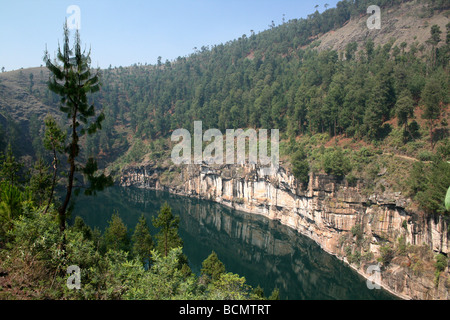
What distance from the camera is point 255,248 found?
35969mm

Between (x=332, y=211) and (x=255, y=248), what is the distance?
1060 cm

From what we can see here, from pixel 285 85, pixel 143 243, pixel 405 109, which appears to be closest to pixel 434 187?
pixel 405 109

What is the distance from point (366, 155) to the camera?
32781mm

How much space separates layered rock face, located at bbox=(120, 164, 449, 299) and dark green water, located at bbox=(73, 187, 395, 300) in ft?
4.93

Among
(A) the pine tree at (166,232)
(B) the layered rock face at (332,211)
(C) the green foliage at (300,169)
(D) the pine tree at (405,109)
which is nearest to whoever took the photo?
(A) the pine tree at (166,232)

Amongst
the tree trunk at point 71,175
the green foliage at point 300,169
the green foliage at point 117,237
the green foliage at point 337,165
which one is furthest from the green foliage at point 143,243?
the green foliage at point 300,169

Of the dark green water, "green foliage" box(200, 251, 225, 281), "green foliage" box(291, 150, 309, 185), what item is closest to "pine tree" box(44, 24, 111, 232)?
"green foliage" box(200, 251, 225, 281)

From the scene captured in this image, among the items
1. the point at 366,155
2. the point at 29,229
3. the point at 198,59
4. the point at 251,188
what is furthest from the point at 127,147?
the point at 29,229

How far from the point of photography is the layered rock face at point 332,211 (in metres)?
22.5

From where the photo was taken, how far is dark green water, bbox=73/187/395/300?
2644 cm

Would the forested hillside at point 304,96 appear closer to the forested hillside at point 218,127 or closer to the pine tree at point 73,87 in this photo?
the forested hillside at point 218,127

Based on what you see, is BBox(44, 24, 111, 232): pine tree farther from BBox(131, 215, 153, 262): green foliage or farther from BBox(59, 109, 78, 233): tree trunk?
BBox(131, 215, 153, 262): green foliage

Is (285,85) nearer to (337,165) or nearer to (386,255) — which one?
(337,165)

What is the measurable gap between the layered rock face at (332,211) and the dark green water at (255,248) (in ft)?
4.93
